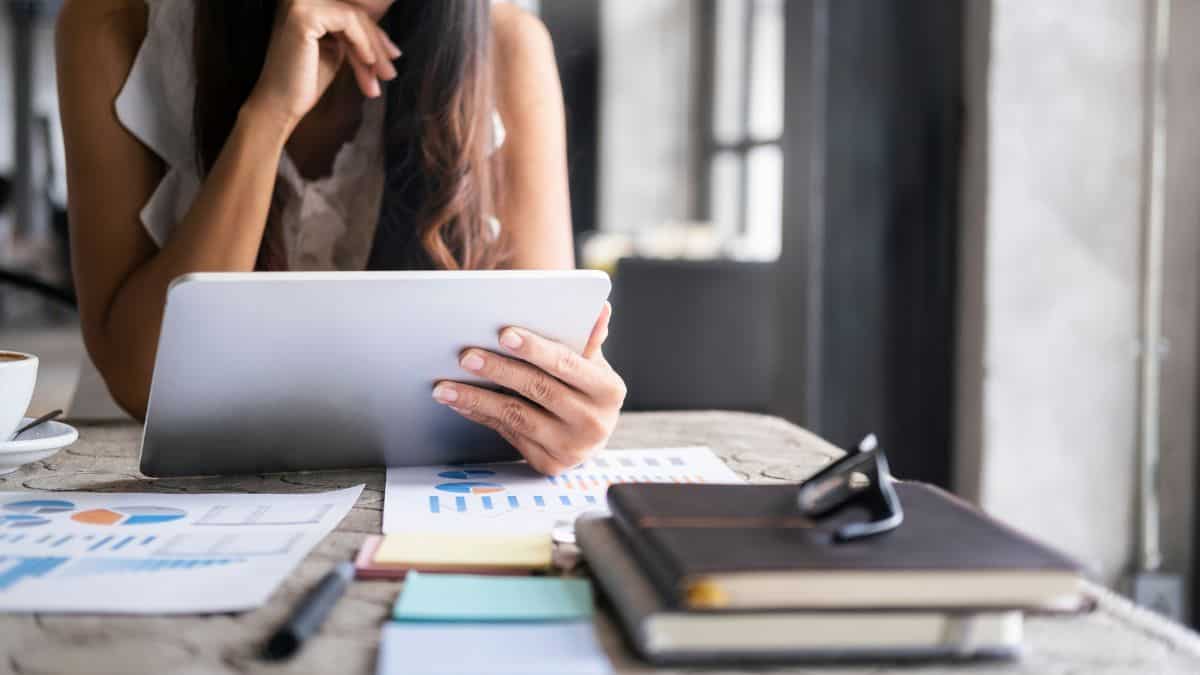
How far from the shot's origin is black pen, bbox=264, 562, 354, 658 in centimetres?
37

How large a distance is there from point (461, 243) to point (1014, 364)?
3.71 feet

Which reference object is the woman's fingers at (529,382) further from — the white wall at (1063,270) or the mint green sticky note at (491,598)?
the white wall at (1063,270)

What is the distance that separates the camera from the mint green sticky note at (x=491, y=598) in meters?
0.40

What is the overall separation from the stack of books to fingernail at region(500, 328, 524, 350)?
257 millimetres

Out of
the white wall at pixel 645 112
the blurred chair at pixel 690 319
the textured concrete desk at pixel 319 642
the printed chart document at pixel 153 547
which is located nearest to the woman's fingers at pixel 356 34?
the printed chart document at pixel 153 547

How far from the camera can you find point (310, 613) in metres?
0.39

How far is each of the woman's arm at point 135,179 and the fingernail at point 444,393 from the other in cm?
50

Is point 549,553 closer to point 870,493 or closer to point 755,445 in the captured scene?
point 870,493

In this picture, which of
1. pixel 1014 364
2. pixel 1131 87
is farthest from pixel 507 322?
pixel 1131 87

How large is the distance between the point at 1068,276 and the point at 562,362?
1.48 m

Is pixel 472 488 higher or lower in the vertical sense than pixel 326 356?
lower

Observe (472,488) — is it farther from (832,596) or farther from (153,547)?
(832,596)

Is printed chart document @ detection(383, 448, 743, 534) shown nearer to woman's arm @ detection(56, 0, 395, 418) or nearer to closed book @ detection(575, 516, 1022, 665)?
closed book @ detection(575, 516, 1022, 665)

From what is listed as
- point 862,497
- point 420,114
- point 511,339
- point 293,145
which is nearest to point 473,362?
point 511,339
